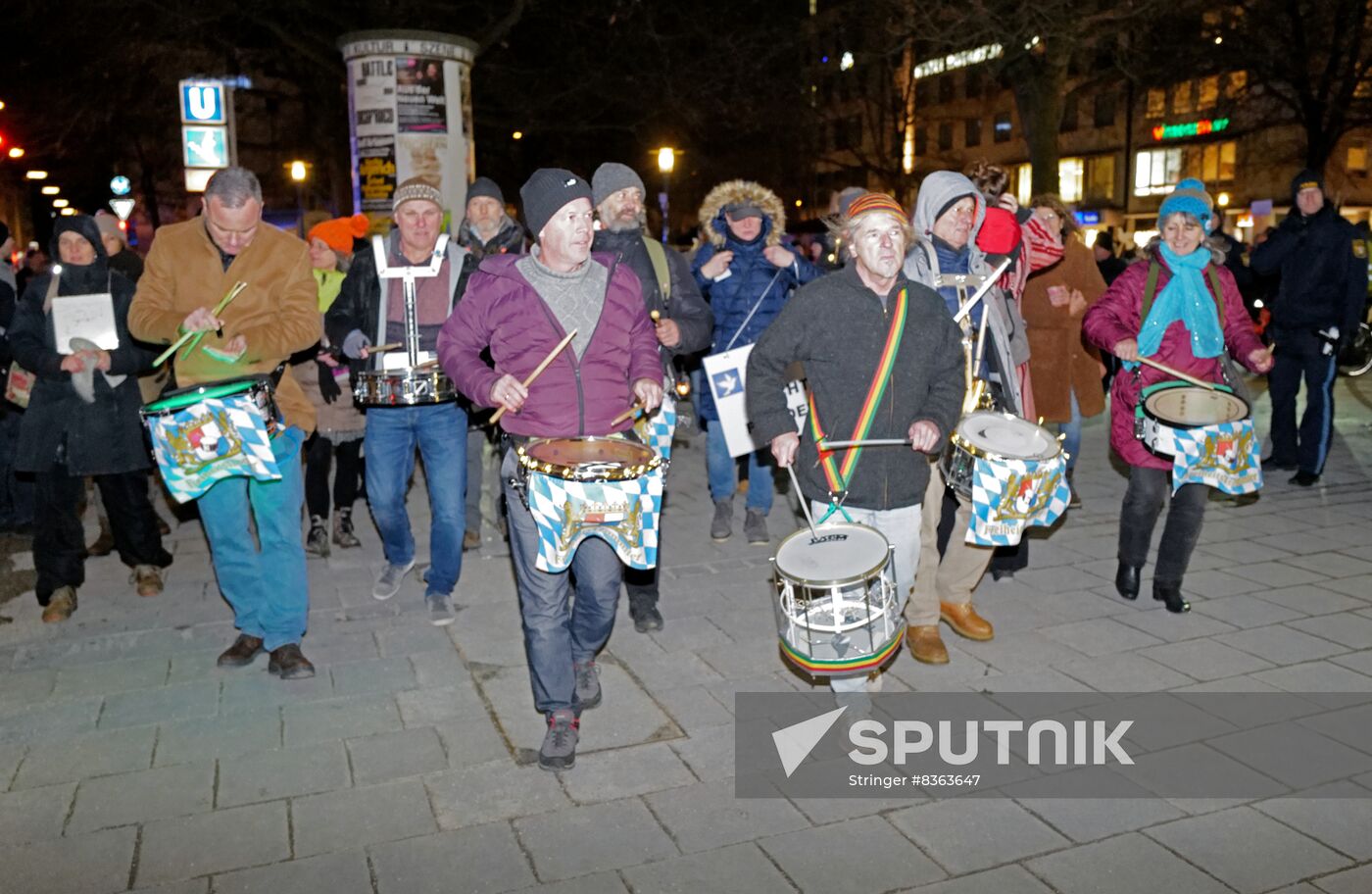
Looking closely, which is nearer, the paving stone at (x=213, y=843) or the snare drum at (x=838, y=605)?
the paving stone at (x=213, y=843)

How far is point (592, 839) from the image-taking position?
3703mm

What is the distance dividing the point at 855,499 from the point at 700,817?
1294 mm

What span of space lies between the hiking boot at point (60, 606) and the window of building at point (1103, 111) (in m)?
53.4

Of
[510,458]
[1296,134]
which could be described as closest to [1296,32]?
[1296,134]

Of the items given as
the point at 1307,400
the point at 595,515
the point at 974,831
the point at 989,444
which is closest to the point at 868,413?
the point at 989,444

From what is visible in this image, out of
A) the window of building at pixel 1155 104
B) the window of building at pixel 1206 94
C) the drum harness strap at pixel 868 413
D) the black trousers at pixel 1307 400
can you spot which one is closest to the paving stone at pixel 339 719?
the drum harness strap at pixel 868 413

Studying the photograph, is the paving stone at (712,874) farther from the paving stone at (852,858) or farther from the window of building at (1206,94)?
the window of building at (1206,94)

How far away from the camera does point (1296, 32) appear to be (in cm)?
2339

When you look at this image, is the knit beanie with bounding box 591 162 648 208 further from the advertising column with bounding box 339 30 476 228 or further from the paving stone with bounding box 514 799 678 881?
the advertising column with bounding box 339 30 476 228

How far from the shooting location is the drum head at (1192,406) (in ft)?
17.7

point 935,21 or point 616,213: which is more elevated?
point 935,21

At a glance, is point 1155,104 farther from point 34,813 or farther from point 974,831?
point 34,813

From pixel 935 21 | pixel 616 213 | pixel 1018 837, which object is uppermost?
pixel 935 21

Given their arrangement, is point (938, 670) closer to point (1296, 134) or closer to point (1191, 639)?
point (1191, 639)
